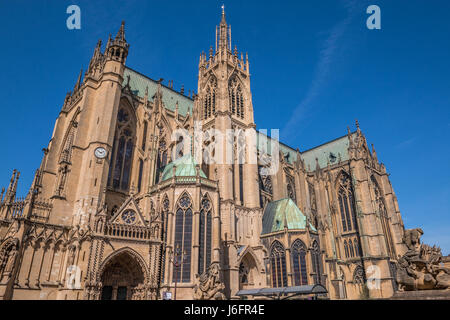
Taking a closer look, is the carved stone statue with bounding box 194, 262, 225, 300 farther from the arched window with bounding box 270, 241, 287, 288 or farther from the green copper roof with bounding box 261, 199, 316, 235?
the green copper roof with bounding box 261, 199, 316, 235

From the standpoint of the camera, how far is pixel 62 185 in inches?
1168

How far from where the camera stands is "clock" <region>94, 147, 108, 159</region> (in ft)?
98.7

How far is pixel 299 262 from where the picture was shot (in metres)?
34.7

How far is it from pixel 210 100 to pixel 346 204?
99.4 feet

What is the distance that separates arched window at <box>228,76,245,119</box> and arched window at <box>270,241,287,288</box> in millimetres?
18415

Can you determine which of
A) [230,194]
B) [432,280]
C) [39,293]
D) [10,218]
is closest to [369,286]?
[230,194]

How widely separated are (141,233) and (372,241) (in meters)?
36.3

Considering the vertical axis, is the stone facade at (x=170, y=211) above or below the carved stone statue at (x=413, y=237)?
above

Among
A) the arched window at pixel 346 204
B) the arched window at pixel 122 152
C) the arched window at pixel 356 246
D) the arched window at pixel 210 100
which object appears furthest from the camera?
the arched window at pixel 346 204

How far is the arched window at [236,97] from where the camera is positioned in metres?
43.3

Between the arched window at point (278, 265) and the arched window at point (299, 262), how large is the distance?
1.12m

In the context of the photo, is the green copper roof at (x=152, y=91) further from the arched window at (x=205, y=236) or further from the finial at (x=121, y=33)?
the arched window at (x=205, y=236)

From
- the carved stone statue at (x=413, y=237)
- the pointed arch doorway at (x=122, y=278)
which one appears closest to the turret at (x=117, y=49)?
the pointed arch doorway at (x=122, y=278)

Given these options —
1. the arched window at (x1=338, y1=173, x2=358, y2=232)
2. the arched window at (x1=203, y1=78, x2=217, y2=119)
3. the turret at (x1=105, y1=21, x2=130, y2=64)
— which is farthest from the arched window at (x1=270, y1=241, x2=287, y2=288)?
the turret at (x1=105, y1=21, x2=130, y2=64)
